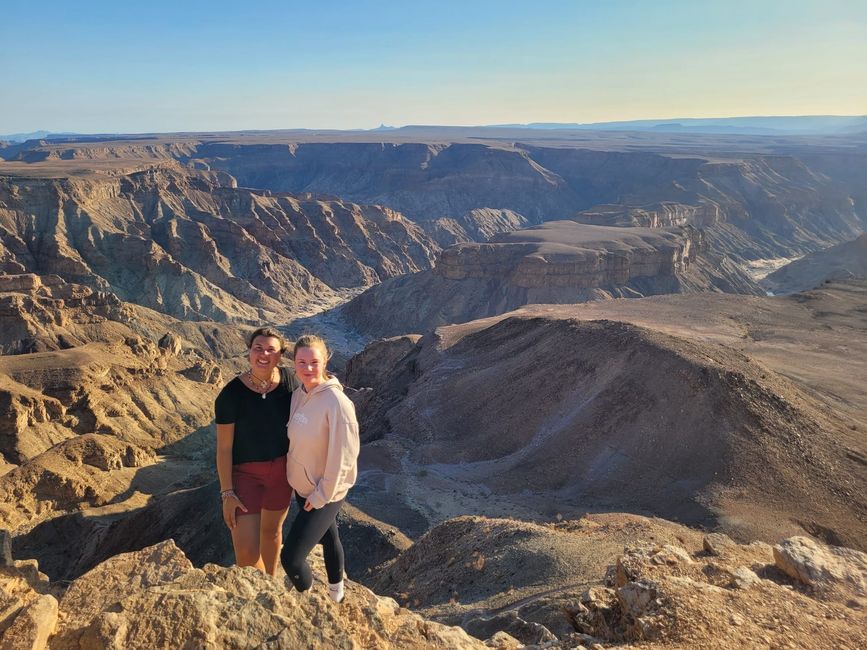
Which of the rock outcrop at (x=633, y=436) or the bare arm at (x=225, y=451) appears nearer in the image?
the bare arm at (x=225, y=451)

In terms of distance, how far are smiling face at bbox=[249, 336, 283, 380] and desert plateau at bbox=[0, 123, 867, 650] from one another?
1.88 m

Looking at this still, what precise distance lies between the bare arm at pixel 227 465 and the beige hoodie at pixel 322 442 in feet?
1.87

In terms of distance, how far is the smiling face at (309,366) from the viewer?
606 centimetres

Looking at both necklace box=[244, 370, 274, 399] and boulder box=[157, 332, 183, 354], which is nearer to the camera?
necklace box=[244, 370, 274, 399]

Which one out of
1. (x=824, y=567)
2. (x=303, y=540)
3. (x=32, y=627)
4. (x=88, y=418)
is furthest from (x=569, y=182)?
(x=32, y=627)

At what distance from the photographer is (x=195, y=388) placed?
39.0 m

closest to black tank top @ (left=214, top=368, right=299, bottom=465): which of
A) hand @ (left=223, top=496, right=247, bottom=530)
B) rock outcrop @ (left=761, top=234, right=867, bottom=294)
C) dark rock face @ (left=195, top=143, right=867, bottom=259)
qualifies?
hand @ (left=223, top=496, right=247, bottom=530)

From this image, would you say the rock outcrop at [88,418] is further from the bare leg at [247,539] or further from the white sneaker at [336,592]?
the white sneaker at [336,592]

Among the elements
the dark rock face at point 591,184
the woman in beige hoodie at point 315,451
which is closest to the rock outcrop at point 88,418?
the woman in beige hoodie at point 315,451

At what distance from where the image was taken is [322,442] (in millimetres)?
6039

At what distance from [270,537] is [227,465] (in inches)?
35.8

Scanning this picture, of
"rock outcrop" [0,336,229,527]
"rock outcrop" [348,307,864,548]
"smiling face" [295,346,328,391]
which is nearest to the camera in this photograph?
"smiling face" [295,346,328,391]

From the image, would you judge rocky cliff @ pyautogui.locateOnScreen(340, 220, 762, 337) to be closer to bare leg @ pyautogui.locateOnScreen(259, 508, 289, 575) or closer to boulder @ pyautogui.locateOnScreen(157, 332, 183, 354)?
boulder @ pyautogui.locateOnScreen(157, 332, 183, 354)

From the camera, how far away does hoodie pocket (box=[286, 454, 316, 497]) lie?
6.16 meters
